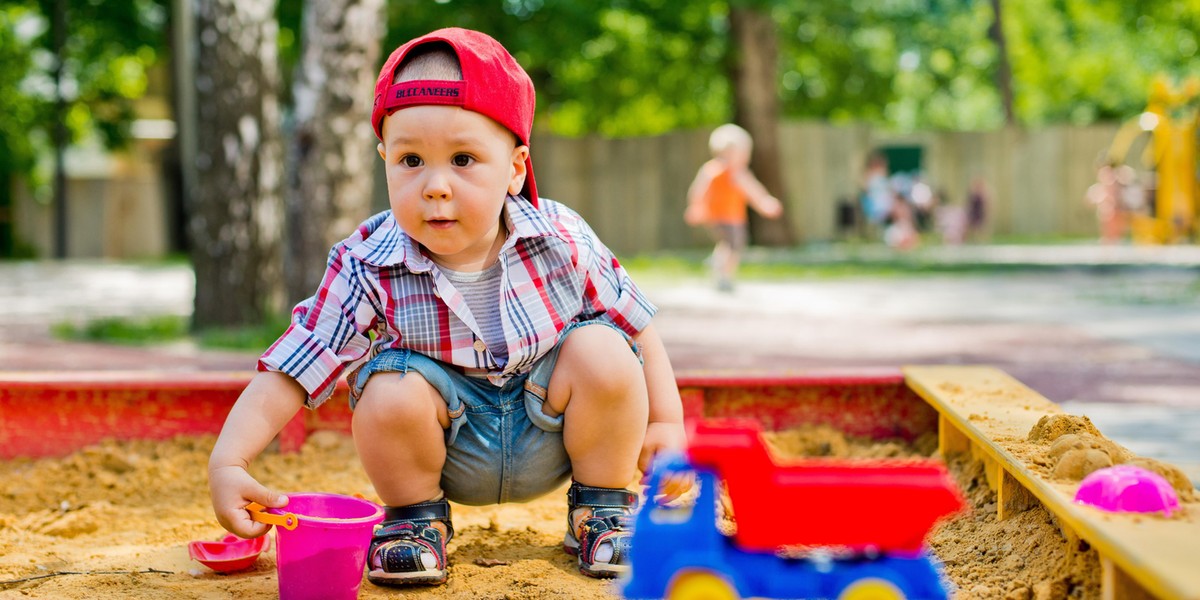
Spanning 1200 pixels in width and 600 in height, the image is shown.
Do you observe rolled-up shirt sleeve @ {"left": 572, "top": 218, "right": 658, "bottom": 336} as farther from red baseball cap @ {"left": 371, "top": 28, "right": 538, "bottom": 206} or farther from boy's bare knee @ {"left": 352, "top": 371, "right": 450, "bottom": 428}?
boy's bare knee @ {"left": 352, "top": 371, "right": 450, "bottom": 428}

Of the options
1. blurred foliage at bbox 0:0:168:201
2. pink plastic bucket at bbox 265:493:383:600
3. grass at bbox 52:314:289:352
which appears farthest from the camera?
blurred foliage at bbox 0:0:168:201

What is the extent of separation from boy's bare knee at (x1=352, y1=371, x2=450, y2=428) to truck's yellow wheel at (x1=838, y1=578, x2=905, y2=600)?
35.6 inches

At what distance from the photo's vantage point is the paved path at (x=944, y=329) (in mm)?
4695

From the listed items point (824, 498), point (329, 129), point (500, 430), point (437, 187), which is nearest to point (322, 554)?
point (500, 430)

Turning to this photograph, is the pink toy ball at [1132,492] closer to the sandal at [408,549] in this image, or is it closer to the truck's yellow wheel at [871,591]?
the truck's yellow wheel at [871,591]

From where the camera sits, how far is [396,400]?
7.43 ft

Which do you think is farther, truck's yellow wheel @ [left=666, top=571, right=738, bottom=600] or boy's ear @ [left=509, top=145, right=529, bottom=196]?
boy's ear @ [left=509, top=145, right=529, bottom=196]

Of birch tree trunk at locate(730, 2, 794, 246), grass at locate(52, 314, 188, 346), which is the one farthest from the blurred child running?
birch tree trunk at locate(730, 2, 794, 246)

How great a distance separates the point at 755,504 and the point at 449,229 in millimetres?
791

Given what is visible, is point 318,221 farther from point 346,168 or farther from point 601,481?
point 601,481

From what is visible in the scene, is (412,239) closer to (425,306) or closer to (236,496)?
(425,306)

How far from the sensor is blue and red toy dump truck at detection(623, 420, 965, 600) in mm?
1672

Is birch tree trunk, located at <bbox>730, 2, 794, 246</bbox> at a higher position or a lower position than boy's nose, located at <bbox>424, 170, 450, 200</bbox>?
higher

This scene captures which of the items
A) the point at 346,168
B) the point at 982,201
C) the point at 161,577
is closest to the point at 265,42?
the point at 346,168
